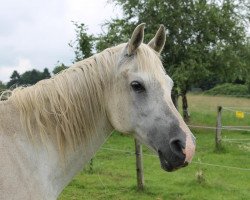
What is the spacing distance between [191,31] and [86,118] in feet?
49.0

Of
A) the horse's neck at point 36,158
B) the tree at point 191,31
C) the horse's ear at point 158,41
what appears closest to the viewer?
the horse's neck at point 36,158

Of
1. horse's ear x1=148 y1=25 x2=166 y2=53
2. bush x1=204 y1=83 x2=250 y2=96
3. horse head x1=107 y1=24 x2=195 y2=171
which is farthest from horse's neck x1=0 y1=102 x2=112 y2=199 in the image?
bush x1=204 y1=83 x2=250 y2=96

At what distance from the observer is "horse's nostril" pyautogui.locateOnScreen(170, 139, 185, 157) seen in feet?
8.04

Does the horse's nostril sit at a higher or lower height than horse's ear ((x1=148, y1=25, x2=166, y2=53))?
lower

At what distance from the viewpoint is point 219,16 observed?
1680 cm

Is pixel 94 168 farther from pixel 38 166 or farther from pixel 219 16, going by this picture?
pixel 219 16

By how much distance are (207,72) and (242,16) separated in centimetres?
402

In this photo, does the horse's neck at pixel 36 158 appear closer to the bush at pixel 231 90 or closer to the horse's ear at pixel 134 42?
the horse's ear at pixel 134 42

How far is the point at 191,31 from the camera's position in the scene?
17.0 meters

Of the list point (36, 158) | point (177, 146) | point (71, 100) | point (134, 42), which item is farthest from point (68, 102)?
point (177, 146)

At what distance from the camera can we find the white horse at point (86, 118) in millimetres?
2441

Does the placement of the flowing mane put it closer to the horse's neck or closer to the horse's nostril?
the horse's neck

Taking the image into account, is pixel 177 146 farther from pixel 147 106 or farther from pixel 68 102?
pixel 68 102

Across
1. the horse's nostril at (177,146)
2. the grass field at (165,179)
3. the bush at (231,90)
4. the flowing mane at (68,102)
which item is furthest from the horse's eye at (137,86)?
the bush at (231,90)
